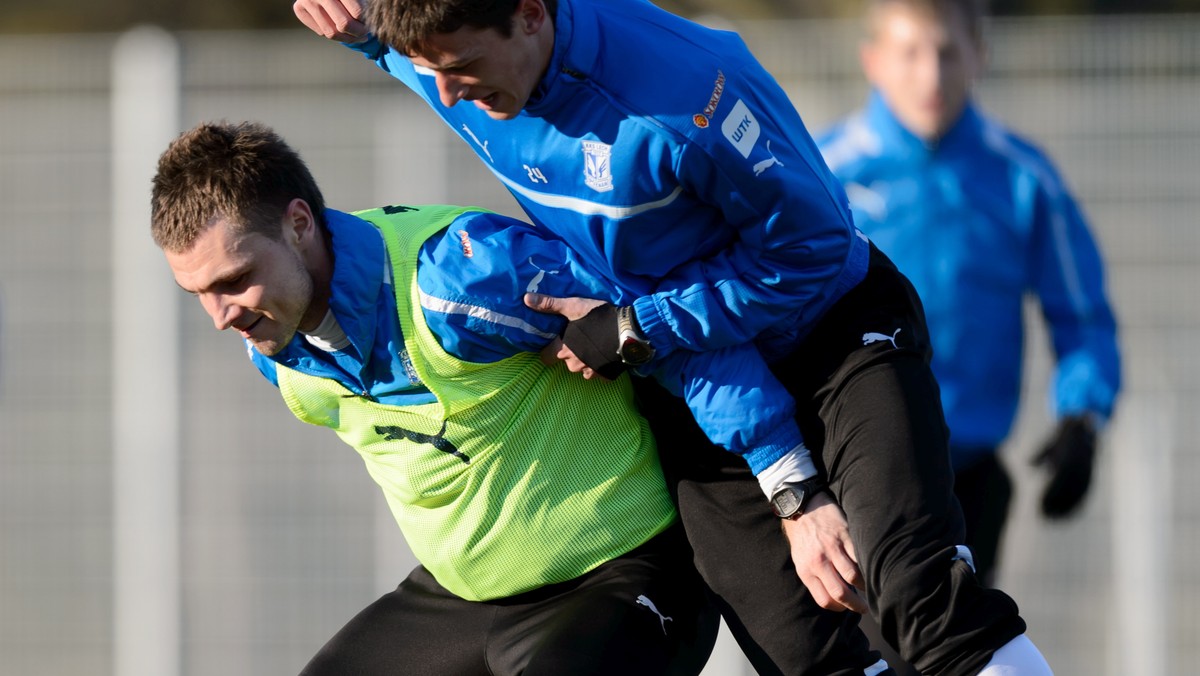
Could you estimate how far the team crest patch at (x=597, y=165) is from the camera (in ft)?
10.0

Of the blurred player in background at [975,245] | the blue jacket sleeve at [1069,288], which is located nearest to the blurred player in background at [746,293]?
the blurred player in background at [975,245]

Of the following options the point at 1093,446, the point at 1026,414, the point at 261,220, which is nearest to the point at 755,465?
the point at 261,220

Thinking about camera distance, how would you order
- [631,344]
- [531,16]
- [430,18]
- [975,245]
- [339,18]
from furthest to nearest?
[975,245]
[339,18]
[631,344]
[531,16]
[430,18]

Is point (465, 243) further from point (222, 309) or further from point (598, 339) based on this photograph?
point (222, 309)

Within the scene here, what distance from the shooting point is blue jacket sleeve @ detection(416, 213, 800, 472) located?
310 cm

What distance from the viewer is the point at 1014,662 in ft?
9.96

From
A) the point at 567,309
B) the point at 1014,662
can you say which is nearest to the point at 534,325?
the point at 567,309

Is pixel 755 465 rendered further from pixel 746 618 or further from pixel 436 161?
pixel 436 161

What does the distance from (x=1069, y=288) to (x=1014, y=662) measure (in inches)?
100

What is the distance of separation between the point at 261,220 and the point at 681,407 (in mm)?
932

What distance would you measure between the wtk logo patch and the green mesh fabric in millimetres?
616

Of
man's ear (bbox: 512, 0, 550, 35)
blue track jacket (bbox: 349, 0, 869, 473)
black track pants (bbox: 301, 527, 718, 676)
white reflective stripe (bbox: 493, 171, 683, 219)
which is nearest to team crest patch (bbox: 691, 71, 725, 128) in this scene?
blue track jacket (bbox: 349, 0, 869, 473)

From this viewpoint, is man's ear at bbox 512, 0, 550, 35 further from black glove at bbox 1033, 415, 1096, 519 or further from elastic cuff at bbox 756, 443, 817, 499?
black glove at bbox 1033, 415, 1096, 519

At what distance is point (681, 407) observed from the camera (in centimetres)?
338
